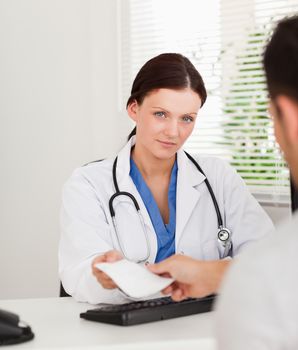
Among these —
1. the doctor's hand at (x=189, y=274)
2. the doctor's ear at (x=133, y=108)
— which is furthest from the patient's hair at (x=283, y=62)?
the doctor's ear at (x=133, y=108)

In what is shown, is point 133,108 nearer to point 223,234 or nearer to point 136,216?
point 136,216

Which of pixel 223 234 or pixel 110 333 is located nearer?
pixel 110 333

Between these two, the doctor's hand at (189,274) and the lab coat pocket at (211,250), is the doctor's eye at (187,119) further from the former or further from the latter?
the doctor's hand at (189,274)

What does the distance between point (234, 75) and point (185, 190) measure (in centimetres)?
68

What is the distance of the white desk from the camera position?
4.94 feet

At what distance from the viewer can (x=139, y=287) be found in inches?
62.3

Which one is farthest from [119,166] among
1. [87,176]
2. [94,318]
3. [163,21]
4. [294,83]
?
[294,83]

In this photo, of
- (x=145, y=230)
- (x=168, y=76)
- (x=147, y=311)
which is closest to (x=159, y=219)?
(x=145, y=230)

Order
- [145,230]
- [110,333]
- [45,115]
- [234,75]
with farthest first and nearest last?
[45,115] < [234,75] < [145,230] < [110,333]

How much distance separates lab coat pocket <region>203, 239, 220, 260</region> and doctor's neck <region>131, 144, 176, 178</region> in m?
0.27

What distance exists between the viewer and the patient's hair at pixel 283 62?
2.89ft

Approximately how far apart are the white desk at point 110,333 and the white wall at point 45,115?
1.58 meters

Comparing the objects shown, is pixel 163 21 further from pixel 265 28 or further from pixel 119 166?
pixel 119 166

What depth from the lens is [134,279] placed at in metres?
1.61
